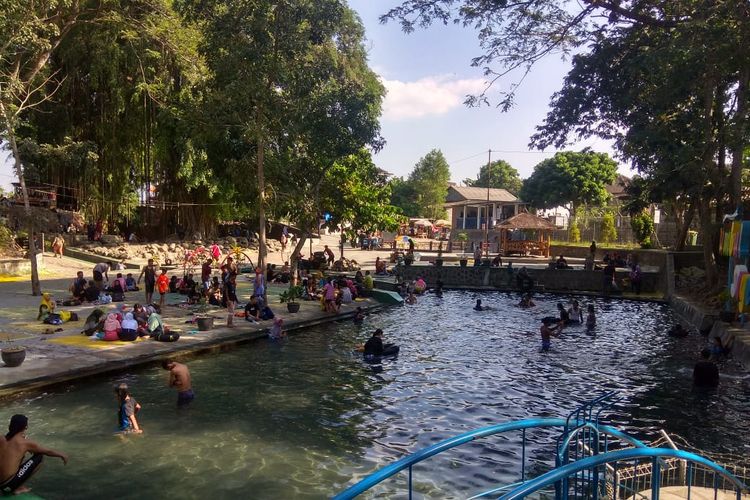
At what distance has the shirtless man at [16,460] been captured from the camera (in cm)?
794

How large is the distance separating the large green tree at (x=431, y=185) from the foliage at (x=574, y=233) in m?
32.1

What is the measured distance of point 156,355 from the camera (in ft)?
53.2

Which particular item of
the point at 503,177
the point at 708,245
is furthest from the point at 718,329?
the point at 503,177

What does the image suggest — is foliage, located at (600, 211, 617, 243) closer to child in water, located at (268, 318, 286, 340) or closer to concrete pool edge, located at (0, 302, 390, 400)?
concrete pool edge, located at (0, 302, 390, 400)

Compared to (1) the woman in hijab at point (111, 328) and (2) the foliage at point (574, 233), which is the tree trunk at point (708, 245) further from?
(1) the woman in hijab at point (111, 328)

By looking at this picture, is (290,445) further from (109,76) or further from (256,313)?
(109,76)

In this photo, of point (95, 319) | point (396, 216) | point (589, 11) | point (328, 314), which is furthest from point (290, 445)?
point (396, 216)

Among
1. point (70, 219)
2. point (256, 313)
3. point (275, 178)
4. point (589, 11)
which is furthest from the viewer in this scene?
point (70, 219)

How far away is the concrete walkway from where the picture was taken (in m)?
13.7

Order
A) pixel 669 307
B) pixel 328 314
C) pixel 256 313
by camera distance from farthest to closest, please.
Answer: pixel 669 307, pixel 328 314, pixel 256 313

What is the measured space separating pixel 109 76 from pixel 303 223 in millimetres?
19979

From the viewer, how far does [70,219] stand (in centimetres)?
4091

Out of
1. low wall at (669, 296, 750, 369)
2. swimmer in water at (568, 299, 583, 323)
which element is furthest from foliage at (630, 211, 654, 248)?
swimmer in water at (568, 299, 583, 323)

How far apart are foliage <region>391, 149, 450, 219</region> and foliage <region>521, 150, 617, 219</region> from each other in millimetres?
17013
